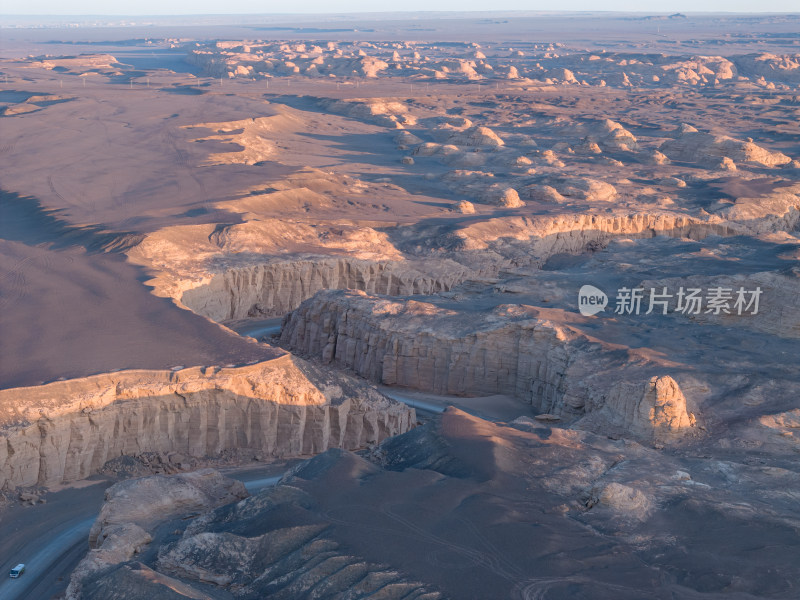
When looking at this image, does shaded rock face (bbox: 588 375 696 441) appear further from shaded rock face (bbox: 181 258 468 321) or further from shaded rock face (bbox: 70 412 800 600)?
shaded rock face (bbox: 181 258 468 321)

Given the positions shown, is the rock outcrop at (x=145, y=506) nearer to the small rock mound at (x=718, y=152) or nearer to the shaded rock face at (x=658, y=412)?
the shaded rock face at (x=658, y=412)

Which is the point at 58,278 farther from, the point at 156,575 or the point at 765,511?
the point at 765,511

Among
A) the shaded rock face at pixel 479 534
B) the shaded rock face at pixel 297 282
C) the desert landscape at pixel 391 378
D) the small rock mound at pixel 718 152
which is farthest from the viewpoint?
the small rock mound at pixel 718 152

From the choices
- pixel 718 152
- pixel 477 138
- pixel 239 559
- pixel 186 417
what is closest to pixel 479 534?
pixel 239 559

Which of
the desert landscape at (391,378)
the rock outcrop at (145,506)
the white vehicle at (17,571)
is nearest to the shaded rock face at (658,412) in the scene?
the desert landscape at (391,378)

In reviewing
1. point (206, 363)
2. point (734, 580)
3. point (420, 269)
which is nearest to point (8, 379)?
point (206, 363)

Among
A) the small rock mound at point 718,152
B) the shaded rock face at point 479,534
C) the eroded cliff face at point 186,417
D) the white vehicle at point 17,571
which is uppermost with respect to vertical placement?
the small rock mound at point 718,152

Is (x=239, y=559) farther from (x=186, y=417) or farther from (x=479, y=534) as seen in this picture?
(x=186, y=417)

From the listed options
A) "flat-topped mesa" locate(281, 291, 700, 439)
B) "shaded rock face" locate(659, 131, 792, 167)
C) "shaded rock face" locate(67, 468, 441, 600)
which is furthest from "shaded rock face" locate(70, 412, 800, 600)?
"shaded rock face" locate(659, 131, 792, 167)
